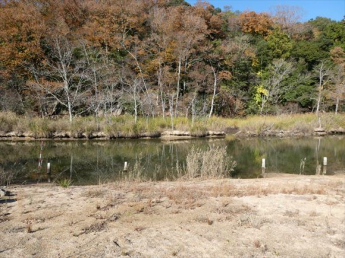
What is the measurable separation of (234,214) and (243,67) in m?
33.4

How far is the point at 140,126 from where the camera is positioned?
76.1 feet

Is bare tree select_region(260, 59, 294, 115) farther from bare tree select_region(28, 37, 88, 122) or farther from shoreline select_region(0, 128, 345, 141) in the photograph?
bare tree select_region(28, 37, 88, 122)

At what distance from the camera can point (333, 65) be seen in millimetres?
37125

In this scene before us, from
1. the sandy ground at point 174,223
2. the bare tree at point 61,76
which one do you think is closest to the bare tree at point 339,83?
the bare tree at point 61,76

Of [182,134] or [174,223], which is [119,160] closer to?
[174,223]

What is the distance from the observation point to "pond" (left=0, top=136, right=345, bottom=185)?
11.0 meters

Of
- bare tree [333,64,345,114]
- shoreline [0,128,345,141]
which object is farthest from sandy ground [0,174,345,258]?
bare tree [333,64,345,114]

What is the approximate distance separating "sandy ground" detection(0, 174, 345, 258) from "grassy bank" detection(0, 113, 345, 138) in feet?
48.6

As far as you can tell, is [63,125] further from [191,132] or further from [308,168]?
[308,168]

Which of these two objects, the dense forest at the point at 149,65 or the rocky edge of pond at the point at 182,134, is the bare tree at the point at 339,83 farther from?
the rocky edge of pond at the point at 182,134

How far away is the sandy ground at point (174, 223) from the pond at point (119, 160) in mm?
2773

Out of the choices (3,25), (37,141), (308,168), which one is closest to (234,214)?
(308,168)

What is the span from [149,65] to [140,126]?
37.3ft

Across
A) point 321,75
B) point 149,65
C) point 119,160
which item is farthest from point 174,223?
point 321,75
